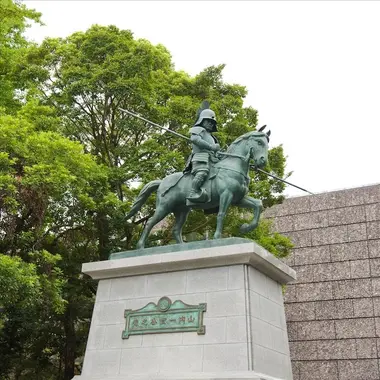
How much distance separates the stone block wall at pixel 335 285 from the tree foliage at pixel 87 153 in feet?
9.41

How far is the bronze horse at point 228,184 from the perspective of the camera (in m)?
9.59

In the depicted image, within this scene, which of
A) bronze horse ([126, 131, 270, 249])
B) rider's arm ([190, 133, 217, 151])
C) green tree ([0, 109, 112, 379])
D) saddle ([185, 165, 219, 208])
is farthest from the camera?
green tree ([0, 109, 112, 379])

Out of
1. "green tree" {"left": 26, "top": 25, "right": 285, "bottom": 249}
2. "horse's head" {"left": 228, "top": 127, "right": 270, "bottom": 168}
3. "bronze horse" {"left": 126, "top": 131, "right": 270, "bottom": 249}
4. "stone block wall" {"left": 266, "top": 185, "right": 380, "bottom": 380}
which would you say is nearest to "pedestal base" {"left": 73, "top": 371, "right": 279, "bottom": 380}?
"bronze horse" {"left": 126, "top": 131, "right": 270, "bottom": 249}

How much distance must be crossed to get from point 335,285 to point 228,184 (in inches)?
444

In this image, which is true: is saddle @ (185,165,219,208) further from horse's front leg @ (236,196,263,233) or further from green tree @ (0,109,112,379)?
green tree @ (0,109,112,379)

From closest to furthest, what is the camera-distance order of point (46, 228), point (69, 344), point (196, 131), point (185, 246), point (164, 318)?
point (164, 318)
point (185, 246)
point (196, 131)
point (46, 228)
point (69, 344)

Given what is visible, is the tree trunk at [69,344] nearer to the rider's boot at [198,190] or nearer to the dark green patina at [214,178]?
the dark green patina at [214,178]

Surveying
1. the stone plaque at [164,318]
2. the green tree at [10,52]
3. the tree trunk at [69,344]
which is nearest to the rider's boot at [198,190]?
the stone plaque at [164,318]

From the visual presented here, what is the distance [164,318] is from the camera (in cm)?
897

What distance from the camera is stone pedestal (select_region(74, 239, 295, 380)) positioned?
8.30 metres

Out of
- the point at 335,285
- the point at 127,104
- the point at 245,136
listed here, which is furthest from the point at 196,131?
the point at 335,285

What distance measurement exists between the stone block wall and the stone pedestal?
962cm

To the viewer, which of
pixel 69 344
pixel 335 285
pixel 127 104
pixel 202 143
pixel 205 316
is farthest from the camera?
pixel 335 285

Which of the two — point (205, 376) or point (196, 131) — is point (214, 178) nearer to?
point (196, 131)
